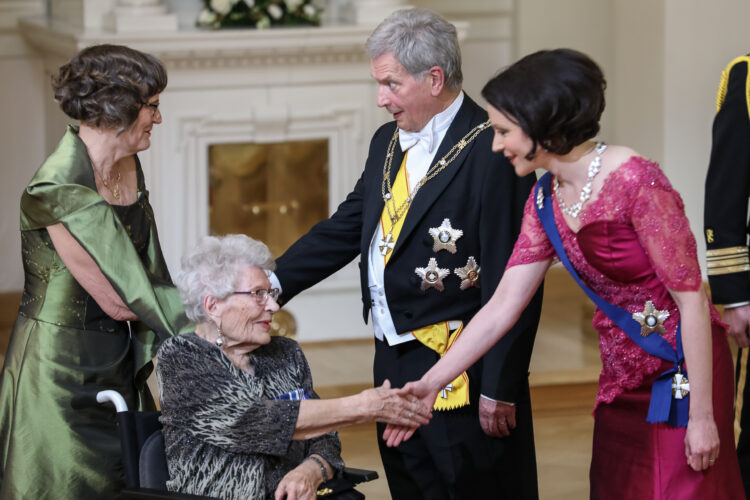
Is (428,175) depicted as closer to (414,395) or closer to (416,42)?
(416,42)

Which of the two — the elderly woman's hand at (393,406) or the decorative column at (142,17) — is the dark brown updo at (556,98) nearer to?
the elderly woman's hand at (393,406)

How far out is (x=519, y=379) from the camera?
2.92 meters

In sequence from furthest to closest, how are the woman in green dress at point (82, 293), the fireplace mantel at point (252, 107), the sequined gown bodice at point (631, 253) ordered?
1. the fireplace mantel at point (252, 107)
2. the woman in green dress at point (82, 293)
3. the sequined gown bodice at point (631, 253)

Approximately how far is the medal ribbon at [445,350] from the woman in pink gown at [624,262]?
427 mm

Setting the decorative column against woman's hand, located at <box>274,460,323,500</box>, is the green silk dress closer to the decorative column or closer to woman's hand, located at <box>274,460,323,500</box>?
woman's hand, located at <box>274,460,323,500</box>

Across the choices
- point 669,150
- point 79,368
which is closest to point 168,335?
point 79,368

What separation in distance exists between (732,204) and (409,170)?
3.17 feet

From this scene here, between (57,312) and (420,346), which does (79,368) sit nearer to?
(57,312)

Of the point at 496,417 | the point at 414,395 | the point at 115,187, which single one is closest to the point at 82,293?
the point at 115,187

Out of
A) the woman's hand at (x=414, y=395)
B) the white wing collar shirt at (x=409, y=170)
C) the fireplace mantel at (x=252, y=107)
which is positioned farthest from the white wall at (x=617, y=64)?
the woman's hand at (x=414, y=395)

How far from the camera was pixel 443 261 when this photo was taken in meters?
2.93

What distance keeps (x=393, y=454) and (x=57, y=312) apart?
3.08 feet

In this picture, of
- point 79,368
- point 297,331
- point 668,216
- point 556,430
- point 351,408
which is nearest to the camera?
point 668,216

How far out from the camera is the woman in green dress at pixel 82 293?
9.16 ft
